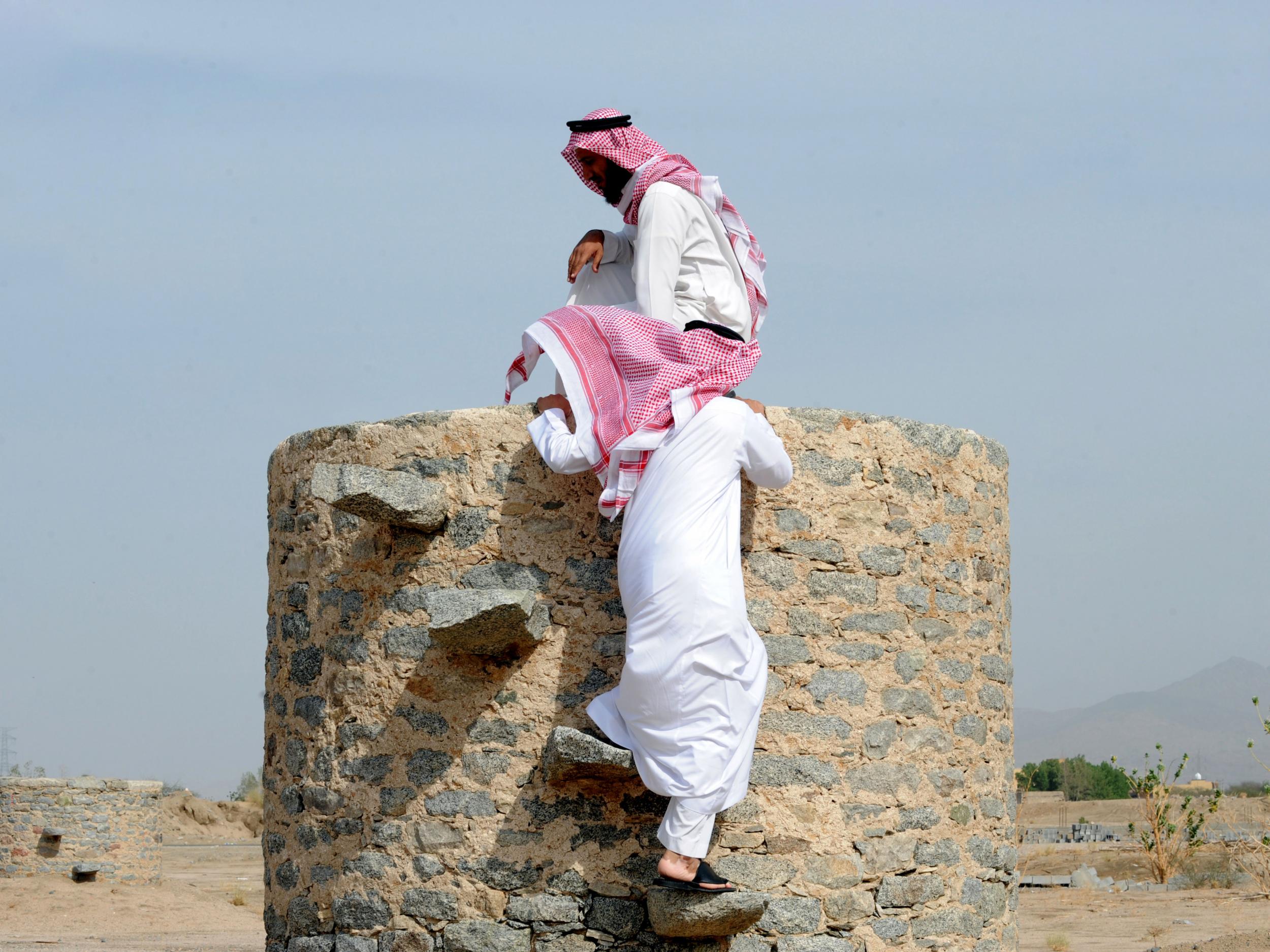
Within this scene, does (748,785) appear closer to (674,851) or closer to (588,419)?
(674,851)

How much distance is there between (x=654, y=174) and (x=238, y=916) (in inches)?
510

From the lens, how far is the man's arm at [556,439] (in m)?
4.88

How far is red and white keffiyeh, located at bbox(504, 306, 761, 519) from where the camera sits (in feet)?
15.7

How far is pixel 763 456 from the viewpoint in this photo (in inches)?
189

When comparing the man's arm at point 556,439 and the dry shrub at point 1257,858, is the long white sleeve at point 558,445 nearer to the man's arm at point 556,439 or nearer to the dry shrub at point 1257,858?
the man's arm at point 556,439

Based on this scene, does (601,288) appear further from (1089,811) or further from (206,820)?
(206,820)

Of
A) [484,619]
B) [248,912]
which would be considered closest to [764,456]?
[484,619]

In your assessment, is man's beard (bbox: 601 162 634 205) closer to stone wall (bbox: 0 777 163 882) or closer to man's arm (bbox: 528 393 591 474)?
man's arm (bbox: 528 393 591 474)

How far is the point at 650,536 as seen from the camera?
183 inches

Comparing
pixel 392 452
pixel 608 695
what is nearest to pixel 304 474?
pixel 392 452

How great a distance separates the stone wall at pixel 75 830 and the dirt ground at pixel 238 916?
0.83ft

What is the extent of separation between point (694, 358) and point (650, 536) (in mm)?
719

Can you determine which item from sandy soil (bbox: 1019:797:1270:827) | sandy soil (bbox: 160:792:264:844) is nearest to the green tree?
sandy soil (bbox: 160:792:264:844)

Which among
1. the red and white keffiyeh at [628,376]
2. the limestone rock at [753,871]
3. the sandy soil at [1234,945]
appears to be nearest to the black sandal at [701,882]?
the limestone rock at [753,871]
